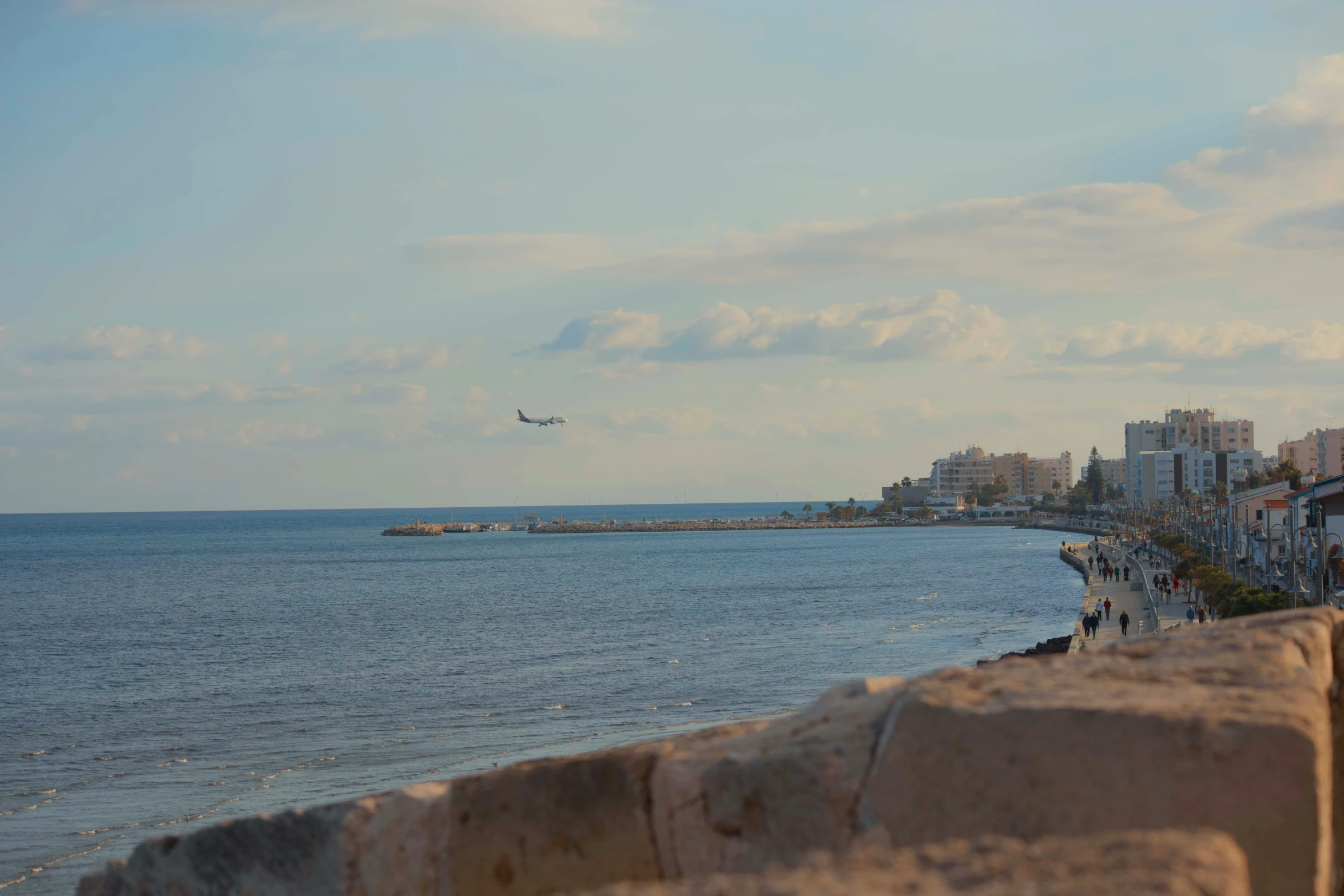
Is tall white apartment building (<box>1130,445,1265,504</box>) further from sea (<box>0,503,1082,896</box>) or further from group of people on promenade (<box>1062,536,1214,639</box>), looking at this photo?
sea (<box>0,503,1082,896</box>)

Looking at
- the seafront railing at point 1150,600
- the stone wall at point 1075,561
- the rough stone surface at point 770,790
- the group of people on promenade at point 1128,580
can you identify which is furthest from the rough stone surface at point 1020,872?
the stone wall at point 1075,561

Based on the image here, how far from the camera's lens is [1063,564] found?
104250mm

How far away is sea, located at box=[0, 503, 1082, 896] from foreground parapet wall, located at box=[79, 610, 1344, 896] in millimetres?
16171

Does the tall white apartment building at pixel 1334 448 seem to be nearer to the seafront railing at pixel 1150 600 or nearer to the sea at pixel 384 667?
the sea at pixel 384 667

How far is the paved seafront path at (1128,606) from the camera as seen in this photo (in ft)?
144

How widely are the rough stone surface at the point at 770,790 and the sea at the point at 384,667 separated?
17104 mm

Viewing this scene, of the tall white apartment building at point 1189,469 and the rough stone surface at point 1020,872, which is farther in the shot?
the tall white apartment building at point 1189,469

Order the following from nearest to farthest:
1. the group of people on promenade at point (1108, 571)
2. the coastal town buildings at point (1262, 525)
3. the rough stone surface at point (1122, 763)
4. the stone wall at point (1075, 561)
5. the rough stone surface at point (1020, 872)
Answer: the rough stone surface at point (1020, 872), the rough stone surface at point (1122, 763), the coastal town buildings at point (1262, 525), the group of people on promenade at point (1108, 571), the stone wall at point (1075, 561)

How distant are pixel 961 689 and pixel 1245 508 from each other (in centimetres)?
7385

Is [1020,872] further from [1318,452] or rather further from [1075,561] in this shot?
[1318,452]

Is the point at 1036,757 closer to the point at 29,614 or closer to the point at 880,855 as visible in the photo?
the point at 880,855

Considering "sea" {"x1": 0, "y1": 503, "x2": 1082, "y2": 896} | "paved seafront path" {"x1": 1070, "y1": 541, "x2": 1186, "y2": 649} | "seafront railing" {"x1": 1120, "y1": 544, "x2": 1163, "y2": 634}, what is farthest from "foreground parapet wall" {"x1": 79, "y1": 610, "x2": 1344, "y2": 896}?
"paved seafront path" {"x1": 1070, "y1": 541, "x2": 1186, "y2": 649}

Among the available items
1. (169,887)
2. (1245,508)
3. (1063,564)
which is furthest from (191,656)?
(1063,564)

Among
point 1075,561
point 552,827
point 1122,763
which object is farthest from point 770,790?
point 1075,561
